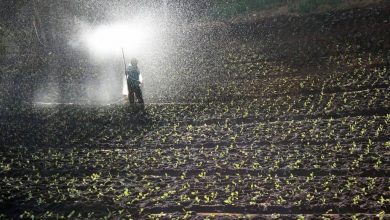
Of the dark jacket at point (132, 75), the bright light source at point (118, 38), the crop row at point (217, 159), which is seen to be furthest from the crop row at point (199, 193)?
the bright light source at point (118, 38)

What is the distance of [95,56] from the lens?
27.3 m

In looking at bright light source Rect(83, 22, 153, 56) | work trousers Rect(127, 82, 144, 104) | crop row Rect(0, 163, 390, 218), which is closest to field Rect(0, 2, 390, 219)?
crop row Rect(0, 163, 390, 218)

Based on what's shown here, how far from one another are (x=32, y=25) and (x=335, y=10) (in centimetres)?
2097

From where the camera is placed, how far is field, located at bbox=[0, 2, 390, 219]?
7.89m

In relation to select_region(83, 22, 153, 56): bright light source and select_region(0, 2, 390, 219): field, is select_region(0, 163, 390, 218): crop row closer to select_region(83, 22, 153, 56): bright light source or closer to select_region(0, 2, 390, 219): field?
select_region(0, 2, 390, 219): field

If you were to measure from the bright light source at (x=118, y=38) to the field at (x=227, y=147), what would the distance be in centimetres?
1018

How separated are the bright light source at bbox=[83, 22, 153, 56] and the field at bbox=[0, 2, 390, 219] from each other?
10178mm

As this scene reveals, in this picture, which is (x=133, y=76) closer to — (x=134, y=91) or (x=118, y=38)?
(x=134, y=91)

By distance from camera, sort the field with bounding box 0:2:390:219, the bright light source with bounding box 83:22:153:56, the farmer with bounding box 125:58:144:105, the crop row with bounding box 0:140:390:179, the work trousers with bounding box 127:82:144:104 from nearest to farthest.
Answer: the field with bounding box 0:2:390:219 < the crop row with bounding box 0:140:390:179 < the farmer with bounding box 125:58:144:105 < the work trousers with bounding box 127:82:144:104 < the bright light source with bounding box 83:22:153:56

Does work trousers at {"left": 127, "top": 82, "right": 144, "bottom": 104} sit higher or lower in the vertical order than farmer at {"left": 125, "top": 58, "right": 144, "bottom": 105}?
lower

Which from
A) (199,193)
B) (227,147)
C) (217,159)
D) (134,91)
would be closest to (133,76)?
(134,91)

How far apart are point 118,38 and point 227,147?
73.1 feet

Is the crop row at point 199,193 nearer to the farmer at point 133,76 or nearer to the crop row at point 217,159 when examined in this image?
the crop row at point 217,159

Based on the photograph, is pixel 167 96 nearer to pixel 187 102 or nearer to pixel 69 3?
pixel 187 102
